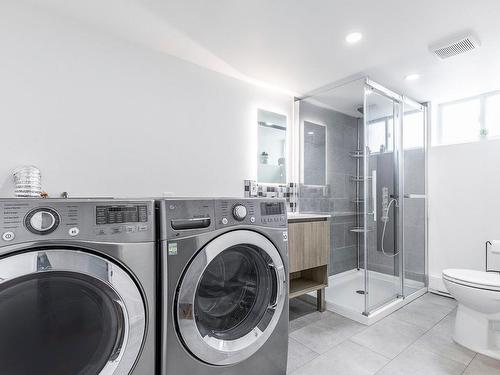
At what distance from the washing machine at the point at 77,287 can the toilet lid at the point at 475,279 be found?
2091mm

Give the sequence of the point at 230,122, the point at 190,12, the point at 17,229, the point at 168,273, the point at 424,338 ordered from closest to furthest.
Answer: the point at 17,229 → the point at 168,273 → the point at 190,12 → the point at 424,338 → the point at 230,122

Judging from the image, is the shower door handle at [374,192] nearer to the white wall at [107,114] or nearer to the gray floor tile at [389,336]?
the gray floor tile at [389,336]

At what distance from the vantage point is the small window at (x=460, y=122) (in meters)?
3.04

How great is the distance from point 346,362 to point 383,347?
1.22ft

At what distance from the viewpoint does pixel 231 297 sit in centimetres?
138

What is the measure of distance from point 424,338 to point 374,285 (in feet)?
1.91

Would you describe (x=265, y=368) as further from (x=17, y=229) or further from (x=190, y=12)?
(x=190, y=12)

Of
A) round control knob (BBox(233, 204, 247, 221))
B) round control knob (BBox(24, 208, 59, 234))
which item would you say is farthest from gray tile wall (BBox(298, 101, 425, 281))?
round control knob (BBox(24, 208, 59, 234))

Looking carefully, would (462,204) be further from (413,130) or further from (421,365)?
(421,365)

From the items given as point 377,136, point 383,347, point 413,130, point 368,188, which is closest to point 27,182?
point 383,347

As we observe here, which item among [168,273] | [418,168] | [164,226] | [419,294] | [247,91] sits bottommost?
[419,294]

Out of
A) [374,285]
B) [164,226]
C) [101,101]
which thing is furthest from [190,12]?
[374,285]

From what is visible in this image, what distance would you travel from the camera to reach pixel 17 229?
2.73 ft

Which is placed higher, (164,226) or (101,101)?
(101,101)
